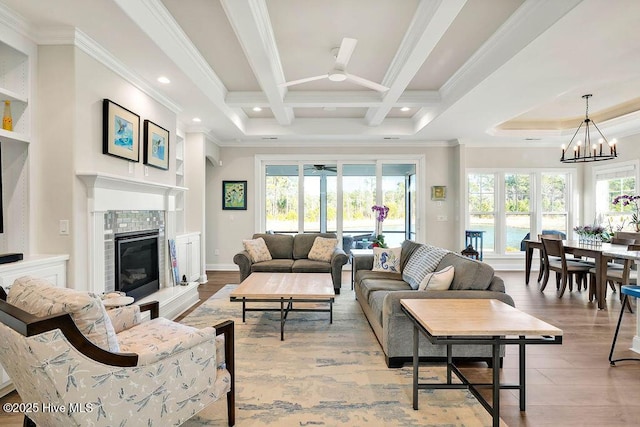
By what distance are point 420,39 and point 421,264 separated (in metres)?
2.15

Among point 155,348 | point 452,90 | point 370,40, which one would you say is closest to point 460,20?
point 370,40

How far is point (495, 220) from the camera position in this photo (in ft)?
23.9

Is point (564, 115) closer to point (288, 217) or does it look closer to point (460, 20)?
point (460, 20)

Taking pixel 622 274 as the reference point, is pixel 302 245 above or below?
above

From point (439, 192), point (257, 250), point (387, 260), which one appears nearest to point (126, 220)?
point (257, 250)

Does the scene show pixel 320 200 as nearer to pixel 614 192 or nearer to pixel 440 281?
pixel 440 281

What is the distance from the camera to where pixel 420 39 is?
2.97 metres

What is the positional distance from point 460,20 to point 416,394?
304 cm

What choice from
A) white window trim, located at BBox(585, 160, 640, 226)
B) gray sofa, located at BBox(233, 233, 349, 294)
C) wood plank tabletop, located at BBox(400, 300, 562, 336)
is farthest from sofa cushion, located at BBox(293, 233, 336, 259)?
white window trim, located at BBox(585, 160, 640, 226)

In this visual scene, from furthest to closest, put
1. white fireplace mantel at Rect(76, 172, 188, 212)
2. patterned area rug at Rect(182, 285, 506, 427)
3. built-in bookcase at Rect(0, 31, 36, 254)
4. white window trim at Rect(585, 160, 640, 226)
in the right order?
white window trim at Rect(585, 160, 640, 226)
white fireplace mantel at Rect(76, 172, 188, 212)
built-in bookcase at Rect(0, 31, 36, 254)
patterned area rug at Rect(182, 285, 506, 427)

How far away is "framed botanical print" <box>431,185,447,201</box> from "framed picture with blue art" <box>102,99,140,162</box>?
5.52 meters

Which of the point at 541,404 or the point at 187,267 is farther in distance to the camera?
the point at 187,267

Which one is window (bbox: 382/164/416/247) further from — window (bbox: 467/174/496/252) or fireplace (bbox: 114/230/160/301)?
fireplace (bbox: 114/230/160/301)

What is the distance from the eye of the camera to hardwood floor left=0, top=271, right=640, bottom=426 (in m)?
2.07
